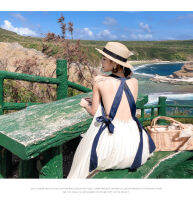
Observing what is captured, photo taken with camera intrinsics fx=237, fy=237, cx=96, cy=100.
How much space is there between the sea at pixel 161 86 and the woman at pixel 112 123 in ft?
10.2

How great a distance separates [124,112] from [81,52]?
167 inches

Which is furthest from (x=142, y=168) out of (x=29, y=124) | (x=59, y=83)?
(x=59, y=83)

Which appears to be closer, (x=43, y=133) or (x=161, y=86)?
(x=43, y=133)

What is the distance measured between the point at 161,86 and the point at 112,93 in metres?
3.55

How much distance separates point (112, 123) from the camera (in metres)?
1.58

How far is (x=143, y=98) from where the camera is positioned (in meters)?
2.82

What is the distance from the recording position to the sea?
15.5 feet

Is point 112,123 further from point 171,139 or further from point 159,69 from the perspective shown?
Answer: point 159,69

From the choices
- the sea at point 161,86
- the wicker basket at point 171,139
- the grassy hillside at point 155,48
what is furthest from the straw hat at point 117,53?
the grassy hillside at point 155,48

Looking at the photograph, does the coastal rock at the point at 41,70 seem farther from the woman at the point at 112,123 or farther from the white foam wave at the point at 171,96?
the woman at the point at 112,123

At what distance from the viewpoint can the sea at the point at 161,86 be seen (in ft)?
15.5

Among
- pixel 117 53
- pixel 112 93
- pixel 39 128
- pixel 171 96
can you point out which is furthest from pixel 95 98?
pixel 171 96

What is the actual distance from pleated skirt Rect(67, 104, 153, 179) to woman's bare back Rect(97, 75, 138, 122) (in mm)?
47

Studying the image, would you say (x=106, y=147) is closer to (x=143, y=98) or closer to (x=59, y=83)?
(x=143, y=98)
